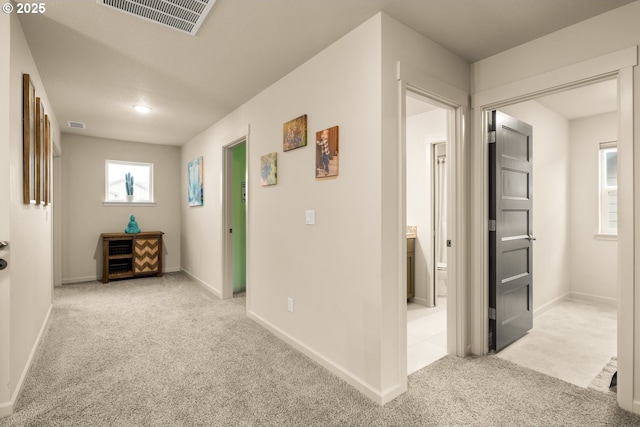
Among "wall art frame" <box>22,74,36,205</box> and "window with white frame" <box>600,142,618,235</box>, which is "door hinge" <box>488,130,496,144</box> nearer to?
"window with white frame" <box>600,142,618,235</box>

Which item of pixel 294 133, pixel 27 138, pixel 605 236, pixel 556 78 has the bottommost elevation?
pixel 605 236

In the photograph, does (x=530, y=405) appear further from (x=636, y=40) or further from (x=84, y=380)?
(x=84, y=380)

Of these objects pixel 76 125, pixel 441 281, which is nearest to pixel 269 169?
pixel 441 281

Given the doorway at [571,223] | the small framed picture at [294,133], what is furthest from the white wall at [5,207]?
the doorway at [571,223]

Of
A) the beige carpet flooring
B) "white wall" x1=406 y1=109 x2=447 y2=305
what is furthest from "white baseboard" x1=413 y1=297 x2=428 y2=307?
the beige carpet flooring

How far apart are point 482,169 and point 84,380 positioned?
10.7ft

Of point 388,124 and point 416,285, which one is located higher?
point 388,124

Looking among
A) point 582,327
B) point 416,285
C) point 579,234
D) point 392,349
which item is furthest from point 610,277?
point 392,349

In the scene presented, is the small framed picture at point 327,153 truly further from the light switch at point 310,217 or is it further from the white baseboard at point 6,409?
the white baseboard at point 6,409

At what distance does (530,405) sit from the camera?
198 cm

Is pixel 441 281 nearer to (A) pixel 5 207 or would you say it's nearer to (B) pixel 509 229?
(B) pixel 509 229

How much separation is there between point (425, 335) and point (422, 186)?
5.87 feet

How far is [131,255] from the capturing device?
546 centimetres

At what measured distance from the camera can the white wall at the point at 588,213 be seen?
4.13 meters
